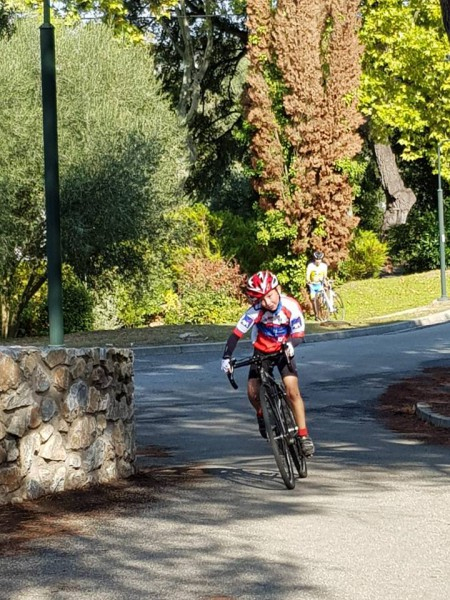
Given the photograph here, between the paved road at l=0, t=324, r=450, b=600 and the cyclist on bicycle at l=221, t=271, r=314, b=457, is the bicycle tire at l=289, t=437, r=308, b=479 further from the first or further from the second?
the paved road at l=0, t=324, r=450, b=600

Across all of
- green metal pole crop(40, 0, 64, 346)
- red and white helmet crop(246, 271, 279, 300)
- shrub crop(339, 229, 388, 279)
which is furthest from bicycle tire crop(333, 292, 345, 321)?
red and white helmet crop(246, 271, 279, 300)

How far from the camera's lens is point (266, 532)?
795cm

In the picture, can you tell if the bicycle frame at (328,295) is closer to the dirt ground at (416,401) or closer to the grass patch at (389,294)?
the grass patch at (389,294)

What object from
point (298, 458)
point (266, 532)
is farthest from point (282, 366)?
point (266, 532)

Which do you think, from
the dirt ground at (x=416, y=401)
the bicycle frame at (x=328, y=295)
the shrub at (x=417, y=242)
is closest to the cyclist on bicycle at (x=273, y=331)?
the dirt ground at (x=416, y=401)

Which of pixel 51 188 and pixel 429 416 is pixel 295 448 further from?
pixel 51 188

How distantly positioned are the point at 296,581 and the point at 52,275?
8.50 metres

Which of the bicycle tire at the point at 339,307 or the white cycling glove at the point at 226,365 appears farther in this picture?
the bicycle tire at the point at 339,307

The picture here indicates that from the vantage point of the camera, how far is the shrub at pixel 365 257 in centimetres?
4253

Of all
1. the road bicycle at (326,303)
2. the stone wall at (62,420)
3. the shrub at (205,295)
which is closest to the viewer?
the stone wall at (62,420)

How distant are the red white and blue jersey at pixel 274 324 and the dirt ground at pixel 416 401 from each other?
116 inches

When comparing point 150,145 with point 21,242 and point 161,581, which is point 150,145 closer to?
point 21,242

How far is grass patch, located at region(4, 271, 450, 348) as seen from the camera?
2712cm

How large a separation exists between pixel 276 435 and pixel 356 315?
24417 millimetres
